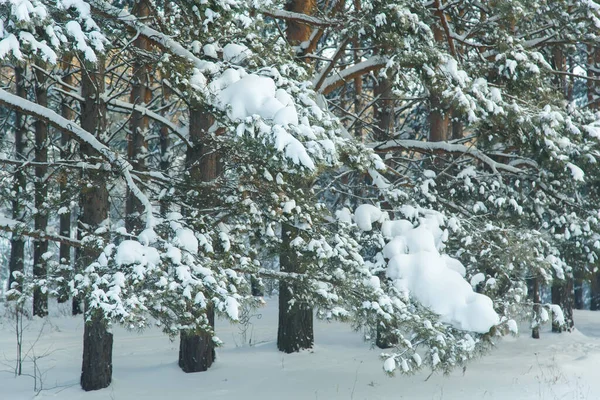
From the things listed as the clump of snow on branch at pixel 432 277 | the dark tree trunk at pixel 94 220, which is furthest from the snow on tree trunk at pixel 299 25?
the clump of snow on branch at pixel 432 277

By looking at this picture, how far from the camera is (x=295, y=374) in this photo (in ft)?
30.9

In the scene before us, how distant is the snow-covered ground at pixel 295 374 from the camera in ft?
27.5

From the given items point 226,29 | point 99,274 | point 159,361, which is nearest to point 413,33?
point 226,29

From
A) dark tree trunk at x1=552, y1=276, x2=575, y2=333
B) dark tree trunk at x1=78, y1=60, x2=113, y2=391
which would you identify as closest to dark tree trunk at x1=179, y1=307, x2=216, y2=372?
dark tree trunk at x1=78, y1=60, x2=113, y2=391

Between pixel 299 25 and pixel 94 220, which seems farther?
pixel 299 25

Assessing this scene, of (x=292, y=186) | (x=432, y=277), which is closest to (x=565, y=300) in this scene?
(x=432, y=277)

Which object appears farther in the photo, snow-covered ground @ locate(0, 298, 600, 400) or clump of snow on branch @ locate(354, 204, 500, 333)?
snow-covered ground @ locate(0, 298, 600, 400)

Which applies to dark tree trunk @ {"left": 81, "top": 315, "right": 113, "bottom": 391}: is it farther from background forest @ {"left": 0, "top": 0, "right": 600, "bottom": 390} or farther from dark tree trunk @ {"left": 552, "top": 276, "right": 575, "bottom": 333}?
dark tree trunk @ {"left": 552, "top": 276, "right": 575, "bottom": 333}

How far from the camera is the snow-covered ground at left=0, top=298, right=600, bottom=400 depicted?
27.5 ft

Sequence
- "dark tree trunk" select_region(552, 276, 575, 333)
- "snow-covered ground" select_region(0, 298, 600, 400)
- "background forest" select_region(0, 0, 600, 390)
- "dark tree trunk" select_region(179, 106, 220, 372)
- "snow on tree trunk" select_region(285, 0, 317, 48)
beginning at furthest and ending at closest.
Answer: "dark tree trunk" select_region(552, 276, 575, 333) < "snow on tree trunk" select_region(285, 0, 317, 48) < "dark tree trunk" select_region(179, 106, 220, 372) < "snow-covered ground" select_region(0, 298, 600, 400) < "background forest" select_region(0, 0, 600, 390)

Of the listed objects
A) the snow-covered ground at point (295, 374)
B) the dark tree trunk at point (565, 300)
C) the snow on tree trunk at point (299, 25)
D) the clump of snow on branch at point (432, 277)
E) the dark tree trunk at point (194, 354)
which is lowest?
the snow-covered ground at point (295, 374)

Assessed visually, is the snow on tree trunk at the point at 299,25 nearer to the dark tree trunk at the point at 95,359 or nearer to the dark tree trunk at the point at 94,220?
the dark tree trunk at the point at 94,220

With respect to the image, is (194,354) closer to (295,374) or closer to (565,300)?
(295,374)

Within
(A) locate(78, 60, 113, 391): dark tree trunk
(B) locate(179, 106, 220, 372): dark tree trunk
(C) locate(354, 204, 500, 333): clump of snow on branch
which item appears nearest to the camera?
(C) locate(354, 204, 500, 333): clump of snow on branch
